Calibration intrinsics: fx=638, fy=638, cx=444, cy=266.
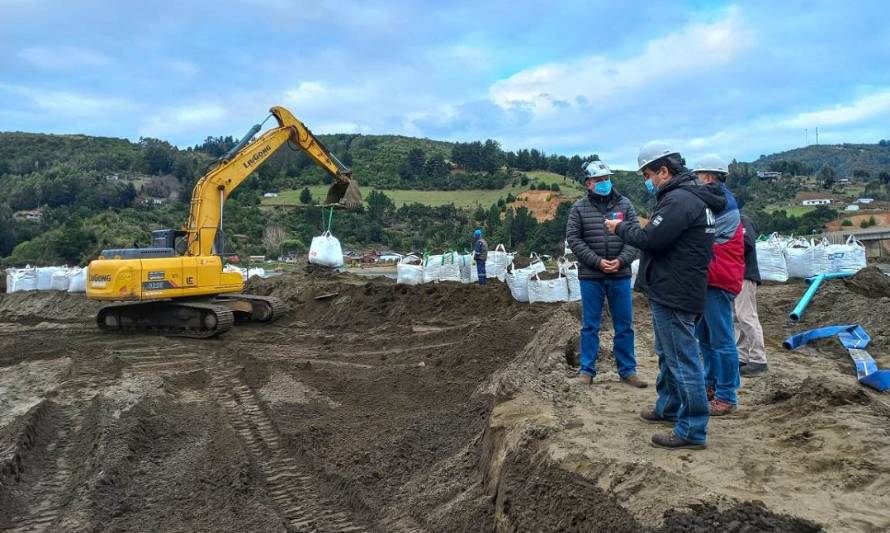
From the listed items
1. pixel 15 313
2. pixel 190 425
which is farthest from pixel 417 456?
pixel 15 313

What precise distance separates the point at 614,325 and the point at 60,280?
18914mm

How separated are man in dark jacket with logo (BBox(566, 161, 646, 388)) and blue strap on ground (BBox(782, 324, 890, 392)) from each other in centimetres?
186

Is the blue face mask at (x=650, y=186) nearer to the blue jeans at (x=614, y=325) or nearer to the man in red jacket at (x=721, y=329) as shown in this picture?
the man in red jacket at (x=721, y=329)

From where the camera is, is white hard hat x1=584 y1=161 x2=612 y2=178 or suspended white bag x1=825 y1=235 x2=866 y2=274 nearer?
white hard hat x1=584 y1=161 x2=612 y2=178

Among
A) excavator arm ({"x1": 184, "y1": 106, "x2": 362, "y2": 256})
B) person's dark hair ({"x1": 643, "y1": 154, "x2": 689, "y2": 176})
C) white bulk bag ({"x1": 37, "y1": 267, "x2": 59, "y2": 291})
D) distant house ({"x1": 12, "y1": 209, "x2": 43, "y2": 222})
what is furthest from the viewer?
distant house ({"x1": 12, "y1": 209, "x2": 43, "y2": 222})

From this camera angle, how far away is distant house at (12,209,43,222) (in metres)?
42.3

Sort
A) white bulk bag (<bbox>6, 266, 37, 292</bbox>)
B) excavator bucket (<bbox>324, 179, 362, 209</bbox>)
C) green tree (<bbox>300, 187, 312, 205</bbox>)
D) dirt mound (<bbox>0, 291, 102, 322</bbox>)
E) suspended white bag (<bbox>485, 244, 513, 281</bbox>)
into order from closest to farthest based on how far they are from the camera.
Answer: excavator bucket (<bbox>324, 179, 362, 209</bbox>) < suspended white bag (<bbox>485, 244, 513, 281</bbox>) < dirt mound (<bbox>0, 291, 102, 322</bbox>) < white bulk bag (<bbox>6, 266, 37, 292</bbox>) < green tree (<bbox>300, 187, 312, 205</bbox>)

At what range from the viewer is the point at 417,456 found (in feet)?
16.4

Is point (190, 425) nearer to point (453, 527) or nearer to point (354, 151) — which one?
point (453, 527)

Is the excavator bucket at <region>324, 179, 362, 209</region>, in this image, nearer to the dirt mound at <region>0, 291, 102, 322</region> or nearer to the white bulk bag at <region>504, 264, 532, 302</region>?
the white bulk bag at <region>504, 264, 532, 302</region>

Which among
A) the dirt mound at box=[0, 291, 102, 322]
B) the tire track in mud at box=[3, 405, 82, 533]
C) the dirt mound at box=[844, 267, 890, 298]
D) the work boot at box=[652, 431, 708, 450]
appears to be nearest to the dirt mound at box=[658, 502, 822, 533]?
the work boot at box=[652, 431, 708, 450]

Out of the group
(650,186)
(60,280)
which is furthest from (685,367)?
(60,280)

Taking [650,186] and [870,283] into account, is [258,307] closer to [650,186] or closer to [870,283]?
[650,186]

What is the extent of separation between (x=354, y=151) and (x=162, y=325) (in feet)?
235
